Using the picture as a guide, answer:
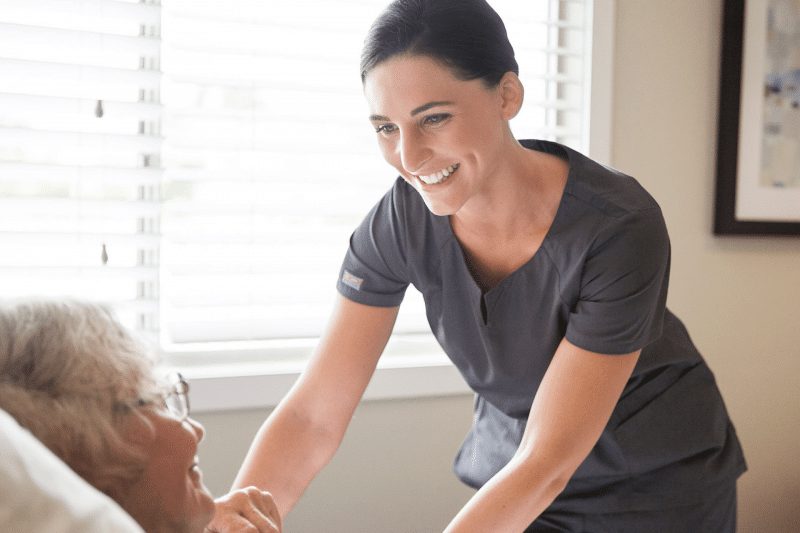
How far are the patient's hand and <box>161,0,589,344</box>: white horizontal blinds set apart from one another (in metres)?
0.81

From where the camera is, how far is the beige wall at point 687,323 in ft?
5.97

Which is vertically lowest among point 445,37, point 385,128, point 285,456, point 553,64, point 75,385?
point 285,456

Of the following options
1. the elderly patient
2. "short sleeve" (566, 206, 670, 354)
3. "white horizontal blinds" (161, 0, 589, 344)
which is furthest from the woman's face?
"white horizontal blinds" (161, 0, 589, 344)

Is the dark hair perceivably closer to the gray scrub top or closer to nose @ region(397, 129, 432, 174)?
nose @ region(397, 129, 432, 174)

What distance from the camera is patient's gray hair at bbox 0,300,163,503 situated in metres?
0.56

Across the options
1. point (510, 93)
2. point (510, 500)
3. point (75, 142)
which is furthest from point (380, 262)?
point (75, 142)

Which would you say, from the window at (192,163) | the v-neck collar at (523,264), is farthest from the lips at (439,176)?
the window at (192,163)

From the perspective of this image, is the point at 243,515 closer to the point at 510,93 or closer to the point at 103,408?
the point at 103,408

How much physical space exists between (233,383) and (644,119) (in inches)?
54.5

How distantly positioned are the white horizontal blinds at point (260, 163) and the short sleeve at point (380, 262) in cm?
54

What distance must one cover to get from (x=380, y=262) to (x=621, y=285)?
409 millimetres

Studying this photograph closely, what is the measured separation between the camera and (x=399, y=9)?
43.3 inches

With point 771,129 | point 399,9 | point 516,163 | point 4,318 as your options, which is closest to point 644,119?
point 771,129

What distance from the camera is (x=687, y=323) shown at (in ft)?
7.08
